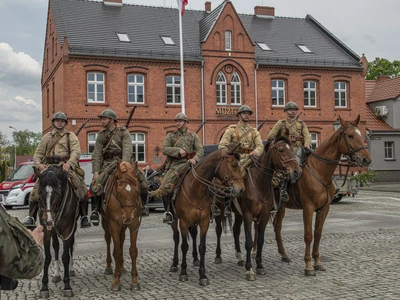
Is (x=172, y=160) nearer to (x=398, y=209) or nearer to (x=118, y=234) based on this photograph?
(x=118, y=234)

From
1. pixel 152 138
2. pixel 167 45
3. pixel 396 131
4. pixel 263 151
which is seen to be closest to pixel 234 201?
pixel 263 151

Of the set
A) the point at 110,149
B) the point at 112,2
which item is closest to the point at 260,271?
the point at 110,149

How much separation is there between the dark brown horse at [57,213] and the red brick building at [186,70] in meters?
22.7

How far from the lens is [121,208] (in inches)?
273

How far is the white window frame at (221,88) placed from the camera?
3269 cm

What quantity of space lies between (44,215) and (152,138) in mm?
24910

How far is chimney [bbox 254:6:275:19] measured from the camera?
1506 inches

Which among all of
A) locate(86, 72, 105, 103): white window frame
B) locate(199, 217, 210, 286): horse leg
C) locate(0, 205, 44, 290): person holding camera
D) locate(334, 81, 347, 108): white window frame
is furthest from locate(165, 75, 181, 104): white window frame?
locate(0, 205, 44, 290): person holding camera

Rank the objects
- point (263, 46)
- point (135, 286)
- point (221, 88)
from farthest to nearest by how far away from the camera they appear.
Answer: point (263, 46) → point (221, 88) → point (135, 286)

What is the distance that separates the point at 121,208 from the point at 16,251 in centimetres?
448

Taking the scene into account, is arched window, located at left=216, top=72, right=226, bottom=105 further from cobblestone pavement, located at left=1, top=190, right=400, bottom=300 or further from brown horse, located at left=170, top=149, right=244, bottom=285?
brown horse, located at left=170, top=149, right=244, bottom=285

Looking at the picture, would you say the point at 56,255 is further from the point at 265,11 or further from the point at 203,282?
the point at 265,11

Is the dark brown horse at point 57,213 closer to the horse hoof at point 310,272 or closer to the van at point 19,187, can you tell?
the horse hoof at point 310,272

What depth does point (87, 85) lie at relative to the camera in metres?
29.7
